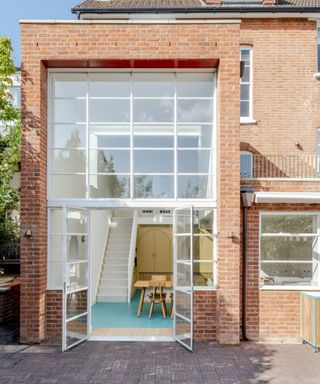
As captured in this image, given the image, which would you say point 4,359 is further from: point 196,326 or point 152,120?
point 152,120

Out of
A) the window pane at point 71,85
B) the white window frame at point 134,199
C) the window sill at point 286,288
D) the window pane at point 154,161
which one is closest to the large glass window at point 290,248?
Result: the window sill at point 286,288

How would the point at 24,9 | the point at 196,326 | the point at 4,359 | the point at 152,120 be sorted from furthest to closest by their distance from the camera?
the point at 24,9
the point at 152,120
the point at 196,326
the point at 4,359

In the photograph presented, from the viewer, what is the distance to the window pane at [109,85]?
844 cm

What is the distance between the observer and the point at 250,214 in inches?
320

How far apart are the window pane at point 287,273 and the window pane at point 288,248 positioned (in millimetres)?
144

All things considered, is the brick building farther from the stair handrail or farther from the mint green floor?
the stair handrail

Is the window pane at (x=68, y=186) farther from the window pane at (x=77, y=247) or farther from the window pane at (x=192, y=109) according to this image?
the window pane at (x=192, y=109)

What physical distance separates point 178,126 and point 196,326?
4.08m

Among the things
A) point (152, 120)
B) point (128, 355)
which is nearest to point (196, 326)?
point (128, 355)

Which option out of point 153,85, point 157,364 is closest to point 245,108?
point 153,85

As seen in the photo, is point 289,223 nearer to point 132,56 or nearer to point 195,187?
point 195,187

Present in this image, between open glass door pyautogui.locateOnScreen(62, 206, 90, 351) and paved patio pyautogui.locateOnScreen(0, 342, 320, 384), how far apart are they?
1.14 ft

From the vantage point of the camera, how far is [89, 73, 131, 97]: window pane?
27.7 ft

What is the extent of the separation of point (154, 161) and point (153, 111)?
1.06m
